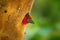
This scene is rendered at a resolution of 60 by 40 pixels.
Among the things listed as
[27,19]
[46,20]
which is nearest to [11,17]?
[27,19]

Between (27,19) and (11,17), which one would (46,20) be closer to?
(27,19)

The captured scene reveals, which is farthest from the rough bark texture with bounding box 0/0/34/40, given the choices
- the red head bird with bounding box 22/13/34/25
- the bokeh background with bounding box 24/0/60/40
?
the bokeh background with bounding box 24/0/60/40

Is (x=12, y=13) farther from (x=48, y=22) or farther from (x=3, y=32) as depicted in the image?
(x=48, y=22)

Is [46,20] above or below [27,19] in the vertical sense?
above

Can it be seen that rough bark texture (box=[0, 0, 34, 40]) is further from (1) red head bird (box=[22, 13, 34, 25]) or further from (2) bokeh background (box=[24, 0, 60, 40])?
(2) bokeh background (box=[24, 0, 60, 40])

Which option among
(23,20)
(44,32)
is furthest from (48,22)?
(23,20)

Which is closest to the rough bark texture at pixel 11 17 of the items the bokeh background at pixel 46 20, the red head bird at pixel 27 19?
the red head bird at pixel 27 19
